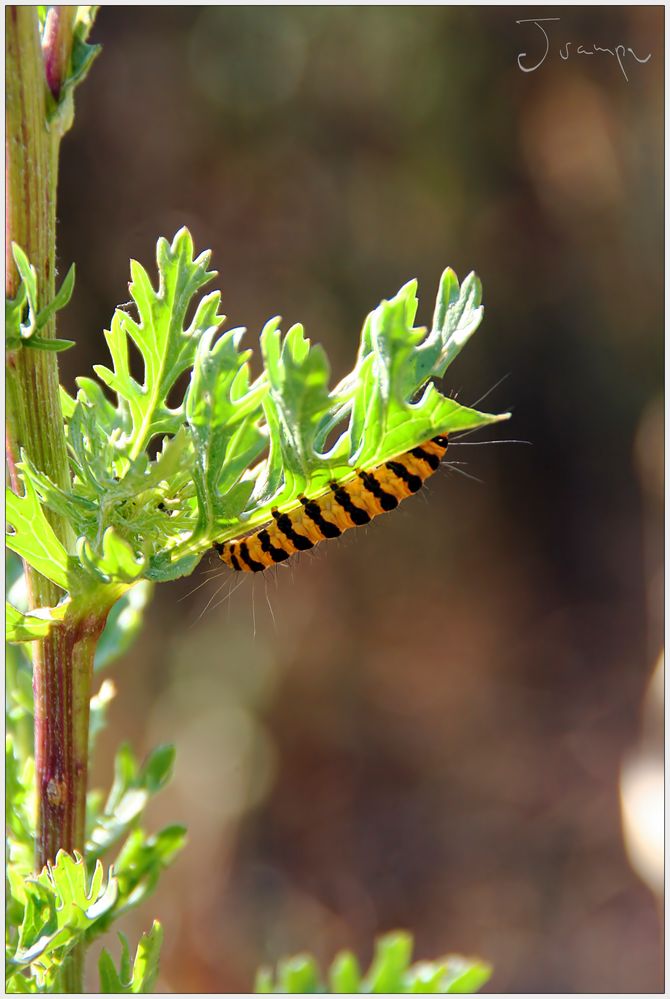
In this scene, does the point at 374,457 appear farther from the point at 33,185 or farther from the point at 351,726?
the point at 351,726

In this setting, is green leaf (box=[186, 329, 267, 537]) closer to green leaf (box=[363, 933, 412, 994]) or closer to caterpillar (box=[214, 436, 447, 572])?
caterpillar (box=[214, 436, 447, 572])

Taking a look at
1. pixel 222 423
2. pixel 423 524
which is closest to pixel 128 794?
pixel 222 423

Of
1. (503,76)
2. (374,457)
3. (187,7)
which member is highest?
(187,7)


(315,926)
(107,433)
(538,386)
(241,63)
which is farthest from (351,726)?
(107,433)

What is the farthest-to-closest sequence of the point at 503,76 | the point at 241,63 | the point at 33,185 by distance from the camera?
the point at 503,76 → the point at 241,63 → the point at 33,185
